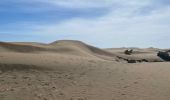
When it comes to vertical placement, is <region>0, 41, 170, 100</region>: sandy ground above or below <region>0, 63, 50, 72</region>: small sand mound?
below

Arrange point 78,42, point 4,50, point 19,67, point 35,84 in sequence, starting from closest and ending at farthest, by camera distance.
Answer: point 35,84
point 19,67
point 4,50
point 78,42

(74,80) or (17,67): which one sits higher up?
(17,67)

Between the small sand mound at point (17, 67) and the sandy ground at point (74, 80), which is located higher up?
the small sand mound at point (17, 67)

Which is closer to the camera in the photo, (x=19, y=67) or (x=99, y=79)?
(x=99, y=79)

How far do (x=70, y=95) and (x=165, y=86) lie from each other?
2076 mm

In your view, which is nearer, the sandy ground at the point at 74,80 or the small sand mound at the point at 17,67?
the sandy ground at the point at 74,80

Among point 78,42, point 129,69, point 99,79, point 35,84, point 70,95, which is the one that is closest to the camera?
point 70,95

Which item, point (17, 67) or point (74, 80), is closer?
point (74, 80)

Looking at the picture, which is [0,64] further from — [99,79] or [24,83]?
[99,79]

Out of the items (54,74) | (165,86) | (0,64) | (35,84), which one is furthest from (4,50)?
(165,86)

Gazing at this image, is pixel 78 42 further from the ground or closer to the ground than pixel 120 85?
further from the ground

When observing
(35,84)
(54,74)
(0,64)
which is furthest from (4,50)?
(35,84)

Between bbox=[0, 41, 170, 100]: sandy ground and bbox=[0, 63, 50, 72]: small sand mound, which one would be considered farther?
bbox=[0, 63, 50, 72]: small sand mound

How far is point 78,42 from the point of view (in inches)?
680
